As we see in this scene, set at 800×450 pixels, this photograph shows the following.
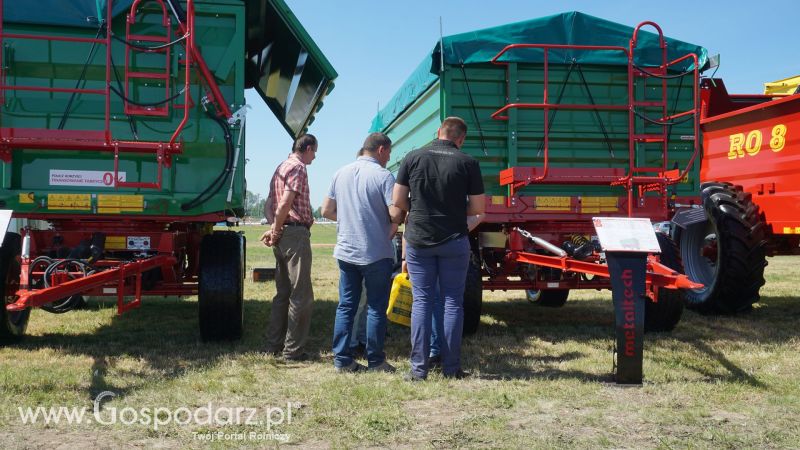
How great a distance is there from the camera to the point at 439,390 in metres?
4.11

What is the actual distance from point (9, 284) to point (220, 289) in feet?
5.14

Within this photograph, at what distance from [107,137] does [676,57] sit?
5020 mm

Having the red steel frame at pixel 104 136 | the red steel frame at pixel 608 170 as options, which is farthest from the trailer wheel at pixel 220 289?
the red steel frame at pixel 608 170

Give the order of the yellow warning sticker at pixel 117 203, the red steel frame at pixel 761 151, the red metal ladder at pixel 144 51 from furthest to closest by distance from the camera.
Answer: the red steel frame at pixel 761 151
the yellow warning sticker at pixel 117 203
the red metal ladder at pixel 144 51

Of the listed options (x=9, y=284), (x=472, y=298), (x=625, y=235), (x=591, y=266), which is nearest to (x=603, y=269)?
(x=591, y=266)

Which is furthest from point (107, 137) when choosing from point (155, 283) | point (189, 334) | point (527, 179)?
point (527, 179)

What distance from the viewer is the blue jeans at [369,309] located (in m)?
A: 4.68

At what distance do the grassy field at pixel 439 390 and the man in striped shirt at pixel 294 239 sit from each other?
0.25 meters

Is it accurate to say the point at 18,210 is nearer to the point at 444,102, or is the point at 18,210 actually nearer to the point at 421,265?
the point at 421,265

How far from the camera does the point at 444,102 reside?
625 cm

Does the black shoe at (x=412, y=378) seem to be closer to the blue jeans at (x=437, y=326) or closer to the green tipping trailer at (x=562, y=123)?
the blue jeans at (x=437, y=326)

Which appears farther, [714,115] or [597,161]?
[714,115]

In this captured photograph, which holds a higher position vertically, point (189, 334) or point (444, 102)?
point (444, 102)

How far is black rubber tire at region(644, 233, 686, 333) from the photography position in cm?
585
